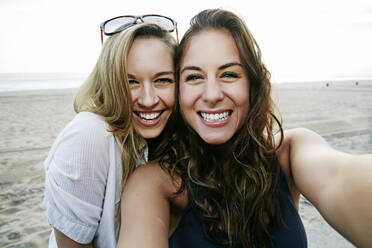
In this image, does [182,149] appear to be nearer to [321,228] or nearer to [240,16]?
[240,16]

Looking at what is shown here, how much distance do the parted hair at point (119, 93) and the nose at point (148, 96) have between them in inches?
4.4

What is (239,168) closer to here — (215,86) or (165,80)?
(215,86)

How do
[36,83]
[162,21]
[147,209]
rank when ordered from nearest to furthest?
[147,209]
[162,21]
[36,83]

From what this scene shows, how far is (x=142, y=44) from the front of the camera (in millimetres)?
2393

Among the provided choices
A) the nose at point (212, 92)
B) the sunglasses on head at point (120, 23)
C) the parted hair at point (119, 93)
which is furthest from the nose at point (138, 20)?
the nose at point (212, 92)

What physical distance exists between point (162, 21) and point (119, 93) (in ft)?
3.41

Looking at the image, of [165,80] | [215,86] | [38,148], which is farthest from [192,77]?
[38,148]

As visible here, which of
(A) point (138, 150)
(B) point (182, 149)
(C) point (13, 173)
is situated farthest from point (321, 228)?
(C) point (13, 173)

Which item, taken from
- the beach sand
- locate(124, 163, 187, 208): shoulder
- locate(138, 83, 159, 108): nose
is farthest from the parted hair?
the beach sand

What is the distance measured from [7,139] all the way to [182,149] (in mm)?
8389

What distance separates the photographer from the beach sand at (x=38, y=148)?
3.74 metres

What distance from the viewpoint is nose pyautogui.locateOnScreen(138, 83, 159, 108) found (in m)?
2.29

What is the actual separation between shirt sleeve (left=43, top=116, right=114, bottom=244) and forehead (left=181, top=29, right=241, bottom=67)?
926 mm

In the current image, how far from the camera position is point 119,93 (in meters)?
2.21
